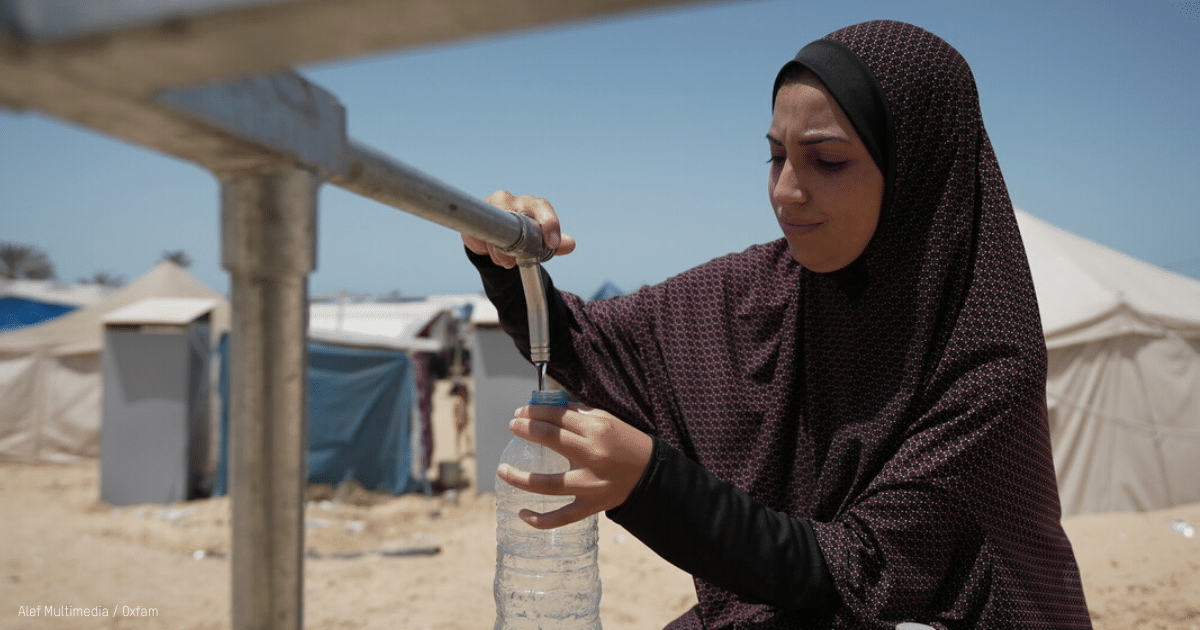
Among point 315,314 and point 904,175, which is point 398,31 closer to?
point 904,175

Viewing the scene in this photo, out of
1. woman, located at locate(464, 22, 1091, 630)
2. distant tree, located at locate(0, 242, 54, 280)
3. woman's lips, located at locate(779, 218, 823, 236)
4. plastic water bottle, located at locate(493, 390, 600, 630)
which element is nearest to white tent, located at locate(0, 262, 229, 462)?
plastic water bottle, located at locate(493, 390, 600, 630)

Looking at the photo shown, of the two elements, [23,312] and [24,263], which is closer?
[23,312]

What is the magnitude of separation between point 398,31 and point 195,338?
38.7 ft

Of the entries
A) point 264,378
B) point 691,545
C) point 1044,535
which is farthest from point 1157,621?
point 264,378

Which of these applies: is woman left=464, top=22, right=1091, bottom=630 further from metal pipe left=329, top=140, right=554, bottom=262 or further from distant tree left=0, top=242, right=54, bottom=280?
distant tree left=0, top=242, right=54, bottom=280

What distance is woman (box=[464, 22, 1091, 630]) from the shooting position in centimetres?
183

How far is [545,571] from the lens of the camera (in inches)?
125

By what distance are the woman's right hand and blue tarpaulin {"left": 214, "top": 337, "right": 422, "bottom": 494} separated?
9276mm

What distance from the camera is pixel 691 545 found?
5.92ft

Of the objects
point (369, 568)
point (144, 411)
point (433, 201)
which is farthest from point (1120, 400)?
point (144, 411)

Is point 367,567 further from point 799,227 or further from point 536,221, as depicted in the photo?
point 799,227

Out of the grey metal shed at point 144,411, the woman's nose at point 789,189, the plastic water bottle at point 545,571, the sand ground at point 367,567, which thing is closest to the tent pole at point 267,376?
the woman's nose at point 789,189

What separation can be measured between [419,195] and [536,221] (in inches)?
34.4

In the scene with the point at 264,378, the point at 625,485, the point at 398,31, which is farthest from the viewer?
the point at 625,485
